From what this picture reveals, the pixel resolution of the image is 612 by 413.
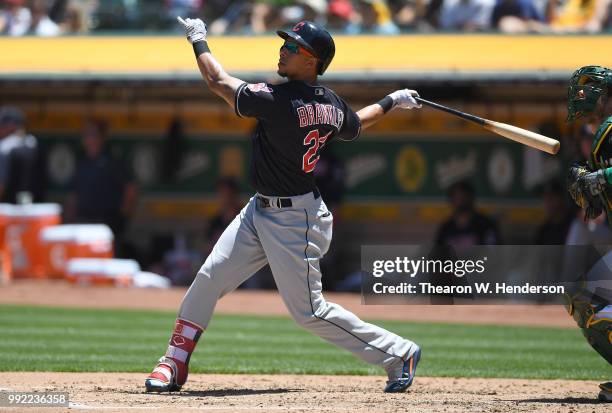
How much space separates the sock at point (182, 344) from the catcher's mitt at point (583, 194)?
2046mm

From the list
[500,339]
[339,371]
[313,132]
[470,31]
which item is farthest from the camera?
[470,31]

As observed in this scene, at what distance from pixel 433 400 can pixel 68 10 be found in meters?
11.2

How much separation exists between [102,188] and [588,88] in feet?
29.5

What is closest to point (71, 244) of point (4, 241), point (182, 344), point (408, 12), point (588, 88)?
point (4, 241)

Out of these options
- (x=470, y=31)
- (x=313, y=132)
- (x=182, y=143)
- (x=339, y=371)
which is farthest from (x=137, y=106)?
(x=313, y=132)

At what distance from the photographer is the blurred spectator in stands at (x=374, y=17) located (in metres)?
13.5

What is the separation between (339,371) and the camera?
7.50 meters

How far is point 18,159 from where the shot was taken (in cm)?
1332

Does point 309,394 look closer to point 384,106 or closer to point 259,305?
point 384,106

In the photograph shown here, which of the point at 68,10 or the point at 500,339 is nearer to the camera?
the point at 500,339

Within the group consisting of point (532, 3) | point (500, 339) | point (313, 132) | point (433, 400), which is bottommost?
point (500, 339)

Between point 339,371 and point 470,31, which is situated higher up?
point 470,31

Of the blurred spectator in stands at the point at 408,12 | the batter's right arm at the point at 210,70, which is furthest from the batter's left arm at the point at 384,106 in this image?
the blurred spectator in stands at the point at 408,12

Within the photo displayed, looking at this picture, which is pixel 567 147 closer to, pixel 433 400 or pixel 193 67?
pixel 193 67
